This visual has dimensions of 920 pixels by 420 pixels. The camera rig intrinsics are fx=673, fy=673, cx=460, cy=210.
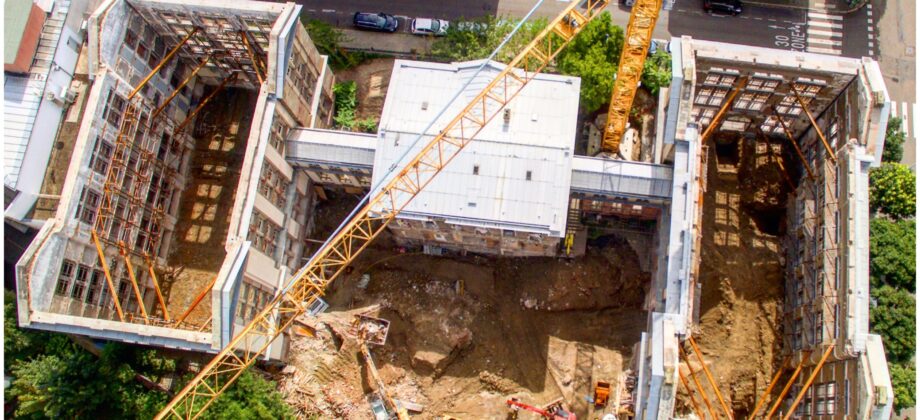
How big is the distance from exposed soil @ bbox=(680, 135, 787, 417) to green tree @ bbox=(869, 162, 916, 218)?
8439 mm

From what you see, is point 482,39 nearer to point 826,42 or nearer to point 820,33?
point 820,33

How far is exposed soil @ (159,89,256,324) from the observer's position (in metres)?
72.1

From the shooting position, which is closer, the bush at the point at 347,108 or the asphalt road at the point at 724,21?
the bush at the point at 347,108

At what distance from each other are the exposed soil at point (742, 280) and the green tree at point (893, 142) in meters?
10.8

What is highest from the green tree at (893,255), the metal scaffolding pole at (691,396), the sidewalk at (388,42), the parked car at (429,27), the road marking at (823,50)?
the road marking at (823,50)

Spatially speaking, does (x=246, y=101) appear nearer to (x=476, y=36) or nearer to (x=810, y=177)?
(x=476, y=36)

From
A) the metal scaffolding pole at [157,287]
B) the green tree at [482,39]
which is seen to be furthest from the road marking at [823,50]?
the metal scaffolding pole at [157,287]

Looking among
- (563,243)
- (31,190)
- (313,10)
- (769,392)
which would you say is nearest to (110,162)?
(31,190)

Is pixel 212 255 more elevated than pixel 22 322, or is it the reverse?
pixel 212 255

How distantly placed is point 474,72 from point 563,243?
66.7 ft

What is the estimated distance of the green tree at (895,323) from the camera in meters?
63.1

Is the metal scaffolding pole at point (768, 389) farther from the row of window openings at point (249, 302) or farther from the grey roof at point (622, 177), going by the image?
the row of window openings at point (249, 302)

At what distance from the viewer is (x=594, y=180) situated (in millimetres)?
65375

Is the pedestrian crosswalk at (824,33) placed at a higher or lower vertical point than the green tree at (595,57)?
higher
